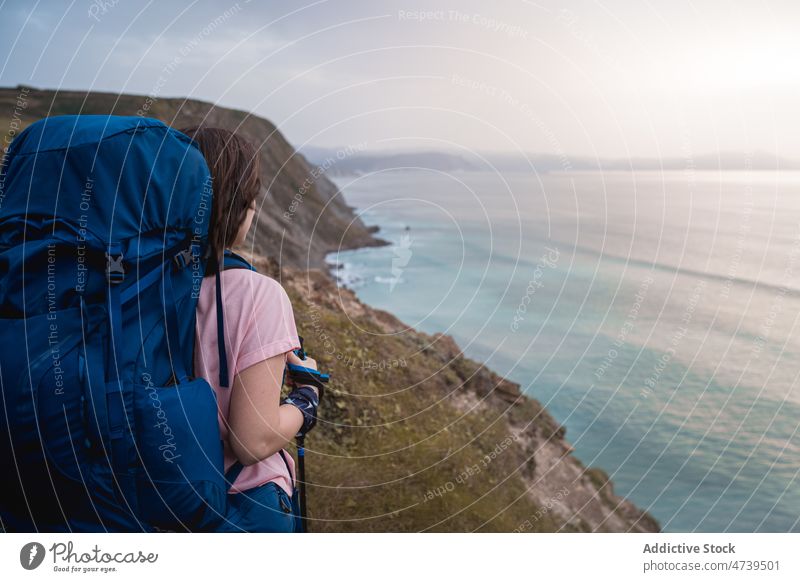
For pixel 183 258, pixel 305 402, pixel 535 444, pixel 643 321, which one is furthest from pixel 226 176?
pixel 643 321

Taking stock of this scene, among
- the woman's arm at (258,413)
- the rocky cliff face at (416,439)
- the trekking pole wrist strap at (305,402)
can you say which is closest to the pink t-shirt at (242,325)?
the woman's arm at (258,413)

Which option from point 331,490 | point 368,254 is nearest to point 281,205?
point 368,254

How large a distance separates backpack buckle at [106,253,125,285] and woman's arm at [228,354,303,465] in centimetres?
41

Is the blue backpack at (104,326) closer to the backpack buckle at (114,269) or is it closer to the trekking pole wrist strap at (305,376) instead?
the backpack buckle at (114,269)

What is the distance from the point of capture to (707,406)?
17.6 meters

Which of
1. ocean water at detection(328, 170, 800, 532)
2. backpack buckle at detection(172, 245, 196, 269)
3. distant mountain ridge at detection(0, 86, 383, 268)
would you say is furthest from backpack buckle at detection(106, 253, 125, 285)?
distant mountain ridge at detection(0, 86, 383, 268)

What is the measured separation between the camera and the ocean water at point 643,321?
171 inches

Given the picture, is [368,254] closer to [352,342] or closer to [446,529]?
[352,342]

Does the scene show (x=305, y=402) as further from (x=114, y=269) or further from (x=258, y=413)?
(x=114, y=269)

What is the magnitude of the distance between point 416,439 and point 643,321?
2130 centimetres

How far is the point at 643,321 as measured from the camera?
934 inches

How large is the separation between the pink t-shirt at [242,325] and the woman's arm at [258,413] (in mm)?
34

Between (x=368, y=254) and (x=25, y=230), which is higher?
(x=25, y=230)
